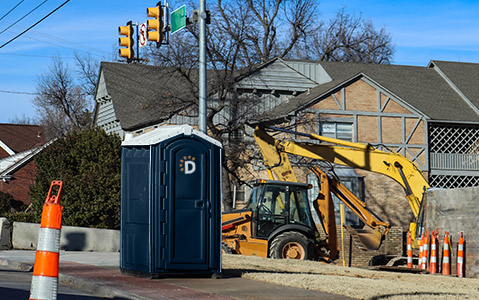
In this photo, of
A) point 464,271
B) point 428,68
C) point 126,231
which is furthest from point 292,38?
point 126,231

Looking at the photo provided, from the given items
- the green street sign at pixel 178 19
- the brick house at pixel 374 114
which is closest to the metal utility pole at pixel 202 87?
the green street sign at pixel 178 19

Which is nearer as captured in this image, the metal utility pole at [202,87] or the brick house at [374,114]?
the metal utility pole at [202,87]

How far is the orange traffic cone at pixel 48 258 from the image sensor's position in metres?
6.64

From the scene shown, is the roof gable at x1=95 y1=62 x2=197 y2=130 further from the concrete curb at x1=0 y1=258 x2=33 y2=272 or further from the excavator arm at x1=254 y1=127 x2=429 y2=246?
the concrete curb at x1=0 y1=258 x2=33 y2=272

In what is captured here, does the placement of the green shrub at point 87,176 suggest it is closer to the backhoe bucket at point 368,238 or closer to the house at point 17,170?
the backhoe bucket at point 368,238

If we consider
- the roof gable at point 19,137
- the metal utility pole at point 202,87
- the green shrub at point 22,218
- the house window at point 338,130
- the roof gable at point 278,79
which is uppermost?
the roof gable at point 278,79

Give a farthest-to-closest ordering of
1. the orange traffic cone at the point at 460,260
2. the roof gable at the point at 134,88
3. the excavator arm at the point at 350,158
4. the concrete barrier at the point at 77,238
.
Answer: the roof gable at the point at 134,88, the excavator arm at the point at 350,158, the concrete barrier at the point at 77,238, the orange traffic cone at the point at 460,260

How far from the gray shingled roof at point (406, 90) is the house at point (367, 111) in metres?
0.07

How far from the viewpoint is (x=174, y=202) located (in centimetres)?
1194

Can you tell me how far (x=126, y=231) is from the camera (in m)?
12.6

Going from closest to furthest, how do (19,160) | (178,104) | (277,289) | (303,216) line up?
(277,289) < (303,216) < (178,104) < (19,160)

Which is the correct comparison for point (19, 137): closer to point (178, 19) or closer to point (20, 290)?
point (178, 19)

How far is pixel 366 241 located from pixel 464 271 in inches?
187

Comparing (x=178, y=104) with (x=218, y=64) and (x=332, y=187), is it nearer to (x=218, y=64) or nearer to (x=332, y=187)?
(x=218, y=64)
